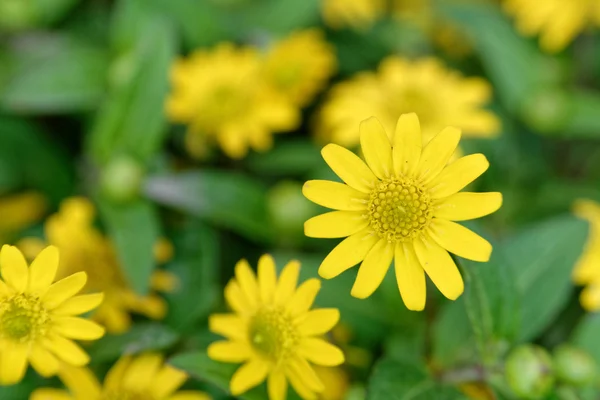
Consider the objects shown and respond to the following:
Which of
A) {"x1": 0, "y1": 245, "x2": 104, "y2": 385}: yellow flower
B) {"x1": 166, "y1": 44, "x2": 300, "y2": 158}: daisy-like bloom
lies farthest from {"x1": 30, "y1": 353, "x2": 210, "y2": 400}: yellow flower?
{"x1": 166, "y1": 44, "x2": 300, "y2": 158}: daisy-like bloom

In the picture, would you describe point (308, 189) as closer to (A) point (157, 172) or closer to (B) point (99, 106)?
(A) point (157, 172)

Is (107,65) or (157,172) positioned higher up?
(107,65)

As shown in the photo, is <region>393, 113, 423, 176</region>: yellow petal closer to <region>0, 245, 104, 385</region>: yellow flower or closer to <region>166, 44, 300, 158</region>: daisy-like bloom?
<region>0, 245, 104, 385</region>: yellow flower

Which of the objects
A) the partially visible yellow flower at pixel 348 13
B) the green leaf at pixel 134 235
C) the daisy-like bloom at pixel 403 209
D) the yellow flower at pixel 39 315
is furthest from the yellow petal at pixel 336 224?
the partially visible yellow flower at pixel 348 13

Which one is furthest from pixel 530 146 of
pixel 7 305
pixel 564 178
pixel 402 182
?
pixel 7 305

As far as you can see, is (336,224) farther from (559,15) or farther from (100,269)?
(559,15)

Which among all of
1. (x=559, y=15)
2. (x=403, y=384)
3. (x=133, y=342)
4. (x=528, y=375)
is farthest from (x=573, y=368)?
(x=559, y=15)
